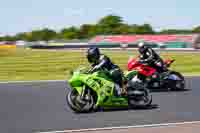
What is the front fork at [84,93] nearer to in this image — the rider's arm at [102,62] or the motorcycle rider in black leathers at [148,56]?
the rider's arm at [102,62]

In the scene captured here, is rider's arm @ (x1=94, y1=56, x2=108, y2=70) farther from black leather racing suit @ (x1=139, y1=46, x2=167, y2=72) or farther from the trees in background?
the trees in background

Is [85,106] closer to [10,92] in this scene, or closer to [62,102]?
[62,102]

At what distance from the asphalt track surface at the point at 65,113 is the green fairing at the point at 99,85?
0.85ft

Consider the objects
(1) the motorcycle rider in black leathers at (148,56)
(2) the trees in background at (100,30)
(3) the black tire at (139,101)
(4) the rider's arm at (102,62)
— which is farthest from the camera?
(2) the trees in background at (100,30)

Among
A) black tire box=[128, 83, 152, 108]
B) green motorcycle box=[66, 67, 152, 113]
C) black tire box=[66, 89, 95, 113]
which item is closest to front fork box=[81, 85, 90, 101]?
green motorcycle box=[66, 67, 152, 113]

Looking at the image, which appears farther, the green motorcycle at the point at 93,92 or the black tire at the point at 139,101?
the black tire at the point at 139,101

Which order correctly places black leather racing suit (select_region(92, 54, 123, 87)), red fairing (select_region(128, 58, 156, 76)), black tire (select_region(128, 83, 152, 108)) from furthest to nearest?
red fairing (select_region(128, 58, 156, 76))
black tire (select_region(128, 83, 152, 108))
black leather racing suit (select_region(92, 54, 123, 87))

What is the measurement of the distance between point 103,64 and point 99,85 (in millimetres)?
506

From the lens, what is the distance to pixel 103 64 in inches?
447

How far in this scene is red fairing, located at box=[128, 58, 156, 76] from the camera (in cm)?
1603

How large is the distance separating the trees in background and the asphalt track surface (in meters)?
105

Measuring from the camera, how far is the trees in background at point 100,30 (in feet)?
424

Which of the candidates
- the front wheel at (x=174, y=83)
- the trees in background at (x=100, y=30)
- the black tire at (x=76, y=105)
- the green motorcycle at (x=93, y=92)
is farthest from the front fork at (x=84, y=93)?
the trees in background at (x=100, y=30)

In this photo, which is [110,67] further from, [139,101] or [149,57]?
[149,57]
